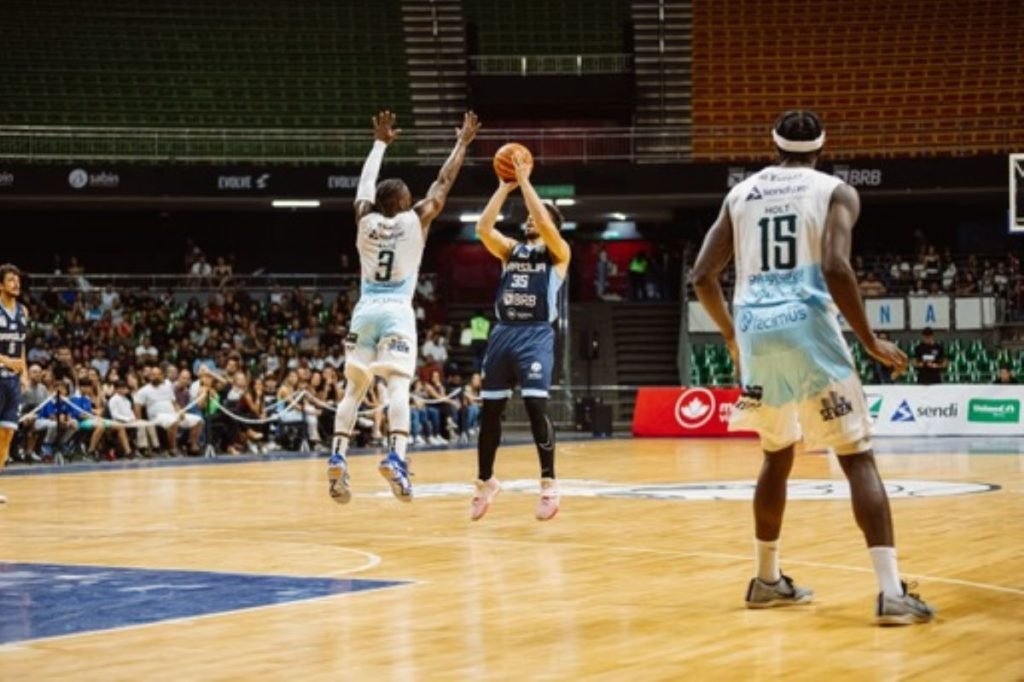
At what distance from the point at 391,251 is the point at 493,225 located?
34.6 inches

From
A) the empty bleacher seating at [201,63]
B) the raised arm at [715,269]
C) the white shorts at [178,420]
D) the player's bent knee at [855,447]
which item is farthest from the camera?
the empty bleacher seating at [201,63]

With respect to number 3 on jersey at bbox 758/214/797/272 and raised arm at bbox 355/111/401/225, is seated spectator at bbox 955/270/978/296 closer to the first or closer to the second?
raised arm at bbox 355/111/401/225

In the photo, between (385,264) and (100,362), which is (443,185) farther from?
(100,362)

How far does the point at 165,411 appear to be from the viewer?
80.1 ft

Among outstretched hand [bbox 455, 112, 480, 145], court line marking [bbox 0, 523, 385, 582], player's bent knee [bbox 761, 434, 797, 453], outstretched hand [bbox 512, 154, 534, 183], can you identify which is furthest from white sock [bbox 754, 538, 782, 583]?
outstretched hand [bbox 455, 112, 480, 145]

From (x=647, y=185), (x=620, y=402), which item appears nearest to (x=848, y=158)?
(x=647, y=185)

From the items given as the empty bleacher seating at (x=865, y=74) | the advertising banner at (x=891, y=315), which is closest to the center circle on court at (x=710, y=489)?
the advertising banner at (x=891, y=315)

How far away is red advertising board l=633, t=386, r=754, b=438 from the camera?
103 ft

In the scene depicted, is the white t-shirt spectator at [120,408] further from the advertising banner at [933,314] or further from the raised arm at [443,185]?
the advertising banner at [933,314]

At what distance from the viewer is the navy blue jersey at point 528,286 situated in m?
12.2

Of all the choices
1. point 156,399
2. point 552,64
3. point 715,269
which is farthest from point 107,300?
point 715,269

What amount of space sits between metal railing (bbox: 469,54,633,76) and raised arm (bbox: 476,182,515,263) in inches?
1083

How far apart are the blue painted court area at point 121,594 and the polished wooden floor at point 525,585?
212 mm

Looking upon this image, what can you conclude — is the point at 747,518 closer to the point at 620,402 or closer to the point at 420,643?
the point at 420,643
